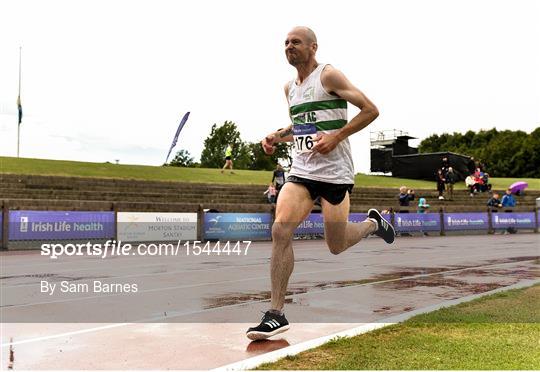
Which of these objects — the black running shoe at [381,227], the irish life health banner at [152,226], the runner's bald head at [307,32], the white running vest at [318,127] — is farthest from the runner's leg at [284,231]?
the irish life health banner at [152,226]

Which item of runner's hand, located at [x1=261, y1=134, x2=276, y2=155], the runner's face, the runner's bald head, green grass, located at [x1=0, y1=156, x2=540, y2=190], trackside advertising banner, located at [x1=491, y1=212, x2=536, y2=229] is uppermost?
green grass, located at [x1=0, y1=156, x2=540, y2=190]

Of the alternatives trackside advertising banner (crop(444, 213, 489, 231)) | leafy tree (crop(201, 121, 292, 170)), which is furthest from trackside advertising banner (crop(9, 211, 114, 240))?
leafy tree (crop(201, 121, 292, 170))

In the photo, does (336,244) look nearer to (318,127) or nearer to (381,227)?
(318,127)

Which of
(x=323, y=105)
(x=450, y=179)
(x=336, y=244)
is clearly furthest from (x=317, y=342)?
(x=450, y=179)

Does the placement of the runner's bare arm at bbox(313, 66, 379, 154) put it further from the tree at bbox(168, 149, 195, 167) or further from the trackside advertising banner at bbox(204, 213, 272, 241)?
the tree at bbox(168, 149, 195, 167)

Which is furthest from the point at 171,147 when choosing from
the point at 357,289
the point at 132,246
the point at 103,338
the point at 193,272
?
the point at 103,338

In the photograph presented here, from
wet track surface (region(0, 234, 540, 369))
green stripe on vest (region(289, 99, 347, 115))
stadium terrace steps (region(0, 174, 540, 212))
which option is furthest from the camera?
stadium terrace steps (region(0, 174, 540, 212))

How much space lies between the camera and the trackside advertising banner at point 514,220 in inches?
1119

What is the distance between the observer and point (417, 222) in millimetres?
26109

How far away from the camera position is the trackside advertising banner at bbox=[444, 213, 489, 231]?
27.3m

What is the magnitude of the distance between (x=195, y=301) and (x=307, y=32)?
3.50 m

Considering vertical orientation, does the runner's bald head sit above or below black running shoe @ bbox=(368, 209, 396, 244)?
above

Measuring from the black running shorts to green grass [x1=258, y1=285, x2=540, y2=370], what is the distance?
115 cm

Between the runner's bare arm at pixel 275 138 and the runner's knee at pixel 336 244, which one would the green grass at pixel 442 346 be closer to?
the runner's knee at pixel 336 244
